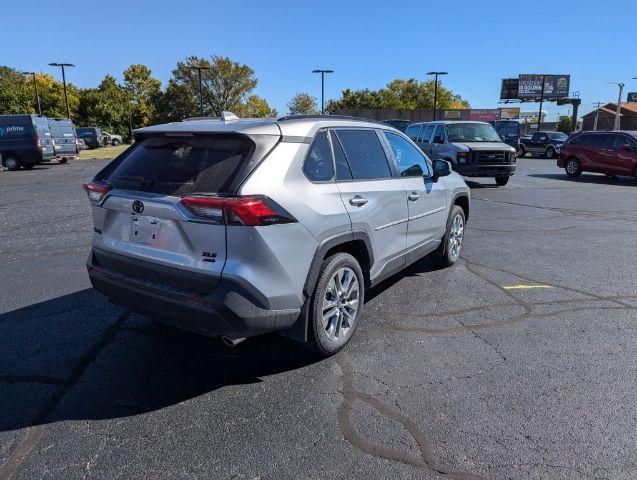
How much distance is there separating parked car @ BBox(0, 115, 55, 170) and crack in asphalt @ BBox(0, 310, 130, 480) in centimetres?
2116

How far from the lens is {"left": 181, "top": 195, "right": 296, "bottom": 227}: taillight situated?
9.29 ft

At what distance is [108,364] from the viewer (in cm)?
354

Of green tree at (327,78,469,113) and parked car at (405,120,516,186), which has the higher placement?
green tree at (327,78,469,113)

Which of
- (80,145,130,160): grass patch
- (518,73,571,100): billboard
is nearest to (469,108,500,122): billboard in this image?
(518,73,571,100): billboard

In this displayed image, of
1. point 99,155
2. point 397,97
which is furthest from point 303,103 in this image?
point 99,155

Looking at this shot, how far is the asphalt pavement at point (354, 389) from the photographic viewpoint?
255 centimetres

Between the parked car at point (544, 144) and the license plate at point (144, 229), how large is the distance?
31.3m

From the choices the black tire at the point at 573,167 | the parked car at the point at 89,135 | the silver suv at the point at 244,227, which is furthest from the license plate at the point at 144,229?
the parked car at the point at 89,135

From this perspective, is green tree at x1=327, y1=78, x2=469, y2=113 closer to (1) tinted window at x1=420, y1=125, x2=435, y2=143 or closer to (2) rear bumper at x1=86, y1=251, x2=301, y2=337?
(1) tinted window at x1=420, y1=125, x2=435, y2=143

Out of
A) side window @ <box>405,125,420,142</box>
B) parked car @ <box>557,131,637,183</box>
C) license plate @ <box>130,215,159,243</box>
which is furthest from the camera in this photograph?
parked car @ <box>557,131,637,183</box>

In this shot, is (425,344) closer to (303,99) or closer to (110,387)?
(110,387)

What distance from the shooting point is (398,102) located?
76.1m

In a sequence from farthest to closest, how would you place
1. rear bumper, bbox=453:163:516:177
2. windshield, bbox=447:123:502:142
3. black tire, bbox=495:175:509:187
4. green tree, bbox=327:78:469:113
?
green tree, bbox=327:78:469:113 < black tire, bbox=495:175:509:187 < windshield, bbox=447:123:502:142 < rear bumper, bbox=453:163:516:177

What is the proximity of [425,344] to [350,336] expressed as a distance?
2.04 ft
